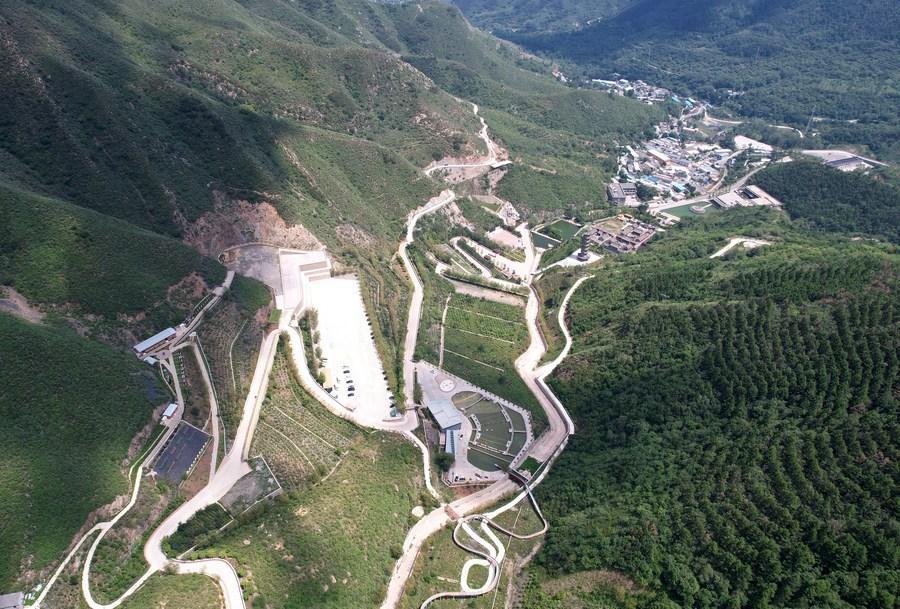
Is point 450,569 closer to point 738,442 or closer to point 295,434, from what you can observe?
point 295,434

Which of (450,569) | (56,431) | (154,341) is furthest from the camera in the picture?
(154,341)

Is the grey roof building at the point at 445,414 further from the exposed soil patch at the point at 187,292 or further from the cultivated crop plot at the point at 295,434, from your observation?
the exposed soil patch at the point at 187,292

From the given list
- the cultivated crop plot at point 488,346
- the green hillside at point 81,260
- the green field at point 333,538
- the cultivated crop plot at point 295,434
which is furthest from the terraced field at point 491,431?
the green hillside at point 81,260

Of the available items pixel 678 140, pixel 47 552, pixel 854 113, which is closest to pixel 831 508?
pixel 47 552

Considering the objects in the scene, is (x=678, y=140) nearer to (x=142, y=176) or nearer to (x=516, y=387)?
(x=516, y=387)

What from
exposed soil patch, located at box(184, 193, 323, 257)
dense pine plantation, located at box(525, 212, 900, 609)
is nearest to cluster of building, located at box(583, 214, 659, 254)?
dense pine plantation, located at box(525, 212, 900, 609)

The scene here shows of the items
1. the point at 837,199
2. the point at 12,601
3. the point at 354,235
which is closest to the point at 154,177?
the point at 354,235
